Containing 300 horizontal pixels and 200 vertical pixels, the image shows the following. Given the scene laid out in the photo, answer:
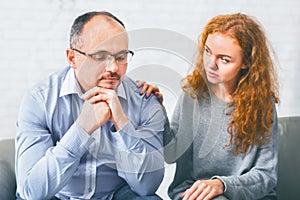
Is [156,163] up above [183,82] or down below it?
below

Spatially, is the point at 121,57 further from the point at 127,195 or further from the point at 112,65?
the point at 127,195

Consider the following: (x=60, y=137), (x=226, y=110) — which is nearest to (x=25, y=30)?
(x=60, y=137)

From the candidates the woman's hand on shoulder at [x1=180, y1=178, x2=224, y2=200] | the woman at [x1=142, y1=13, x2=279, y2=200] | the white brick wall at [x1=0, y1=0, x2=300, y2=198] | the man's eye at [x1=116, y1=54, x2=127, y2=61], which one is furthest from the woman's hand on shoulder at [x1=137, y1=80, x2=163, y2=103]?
the white brick wall at [x1=0, y1=0, x2=300, y2=198]

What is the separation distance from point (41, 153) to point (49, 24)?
962 millimetres

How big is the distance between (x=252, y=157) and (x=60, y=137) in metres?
0.58

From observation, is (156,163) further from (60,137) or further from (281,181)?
(281,181)

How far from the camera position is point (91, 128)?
4.60 feet

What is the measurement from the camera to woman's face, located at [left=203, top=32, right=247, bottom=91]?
4.99ft

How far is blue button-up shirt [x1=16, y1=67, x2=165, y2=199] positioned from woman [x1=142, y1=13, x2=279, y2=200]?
9cm

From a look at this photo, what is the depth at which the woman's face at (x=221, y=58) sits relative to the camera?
1.52m

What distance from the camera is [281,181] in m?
1.91

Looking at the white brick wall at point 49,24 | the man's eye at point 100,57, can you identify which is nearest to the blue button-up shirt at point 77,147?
the man's eye at point 100,57

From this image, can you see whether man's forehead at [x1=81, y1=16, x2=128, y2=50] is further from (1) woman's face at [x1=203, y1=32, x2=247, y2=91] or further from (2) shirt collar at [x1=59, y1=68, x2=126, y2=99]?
(1) woman's face at [x1=203, y1=32, x2=247, y2=91]

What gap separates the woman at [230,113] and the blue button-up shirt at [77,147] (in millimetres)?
86
